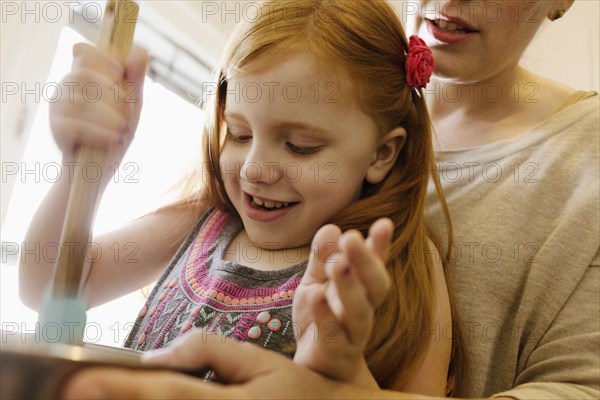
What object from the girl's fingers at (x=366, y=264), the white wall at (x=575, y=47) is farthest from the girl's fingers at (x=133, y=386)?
the white wall at (x=575, y=47)

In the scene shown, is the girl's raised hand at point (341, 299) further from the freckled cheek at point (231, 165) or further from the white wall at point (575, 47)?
the white wall at point (575, 47)

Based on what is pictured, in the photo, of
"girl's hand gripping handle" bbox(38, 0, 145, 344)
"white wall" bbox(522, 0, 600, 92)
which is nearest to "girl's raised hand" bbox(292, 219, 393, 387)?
"girl's hand gripping handle" bbox(38, 0, 145, 344)

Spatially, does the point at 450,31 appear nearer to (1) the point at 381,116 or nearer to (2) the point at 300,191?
(1) the point at 381,116

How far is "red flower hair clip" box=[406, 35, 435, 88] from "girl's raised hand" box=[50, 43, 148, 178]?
1.29ft

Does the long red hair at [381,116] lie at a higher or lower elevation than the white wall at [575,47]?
lower

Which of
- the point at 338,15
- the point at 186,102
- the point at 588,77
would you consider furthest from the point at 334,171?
the point at 588,77

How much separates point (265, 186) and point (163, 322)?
0.20m

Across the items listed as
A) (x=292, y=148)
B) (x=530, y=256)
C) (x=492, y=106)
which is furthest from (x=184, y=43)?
(x=530, y=256)

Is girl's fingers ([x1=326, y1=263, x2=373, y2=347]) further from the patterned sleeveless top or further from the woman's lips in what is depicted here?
the woman's lips

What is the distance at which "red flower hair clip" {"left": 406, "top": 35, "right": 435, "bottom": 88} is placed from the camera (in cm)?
80

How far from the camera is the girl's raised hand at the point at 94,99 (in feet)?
1.53

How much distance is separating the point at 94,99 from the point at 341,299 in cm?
24

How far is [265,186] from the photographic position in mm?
720

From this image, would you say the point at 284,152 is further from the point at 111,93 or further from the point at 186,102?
the point at 186,102
